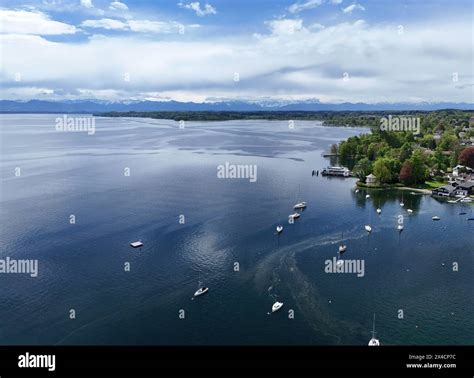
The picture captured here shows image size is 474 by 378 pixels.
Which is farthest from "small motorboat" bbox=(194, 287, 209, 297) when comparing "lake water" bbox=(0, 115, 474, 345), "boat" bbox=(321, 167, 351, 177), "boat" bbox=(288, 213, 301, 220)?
"boat" bbox=(321, 167, 351, 177)

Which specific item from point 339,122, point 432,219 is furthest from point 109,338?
point 339,122

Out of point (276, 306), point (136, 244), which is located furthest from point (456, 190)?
point (136, 244)

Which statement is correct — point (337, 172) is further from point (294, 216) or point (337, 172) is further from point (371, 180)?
point (294, 216)

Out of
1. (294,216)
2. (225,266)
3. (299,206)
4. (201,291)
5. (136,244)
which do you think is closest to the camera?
(201,291)

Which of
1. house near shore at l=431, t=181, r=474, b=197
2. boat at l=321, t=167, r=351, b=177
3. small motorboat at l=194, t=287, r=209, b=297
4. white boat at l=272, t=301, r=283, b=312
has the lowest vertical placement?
white boat at l=272, t=301, r=283, b=312

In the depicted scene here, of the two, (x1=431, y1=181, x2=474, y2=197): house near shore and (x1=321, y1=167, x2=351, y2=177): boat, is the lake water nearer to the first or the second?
(x1=431, y1=181, x2=474, y2=197): house near shore

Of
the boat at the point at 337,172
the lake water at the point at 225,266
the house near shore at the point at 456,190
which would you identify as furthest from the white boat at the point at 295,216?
the boat at the point at 337,172
